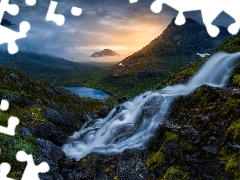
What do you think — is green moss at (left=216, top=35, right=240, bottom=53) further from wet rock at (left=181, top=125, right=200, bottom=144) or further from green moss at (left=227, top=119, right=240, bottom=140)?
green moss at (left=227, top=119, right=240, bottom=140)

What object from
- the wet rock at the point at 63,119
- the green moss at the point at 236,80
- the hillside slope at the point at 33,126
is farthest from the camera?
the wet rock at the point at 63,119

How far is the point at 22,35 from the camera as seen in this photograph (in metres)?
15.2

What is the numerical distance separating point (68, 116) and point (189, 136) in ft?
80.6

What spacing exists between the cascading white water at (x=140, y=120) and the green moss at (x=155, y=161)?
250cm

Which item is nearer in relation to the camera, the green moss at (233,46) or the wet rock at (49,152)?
the wet rock at (49,152)

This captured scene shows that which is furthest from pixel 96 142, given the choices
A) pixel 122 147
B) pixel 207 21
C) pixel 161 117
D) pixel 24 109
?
pixel 207 21

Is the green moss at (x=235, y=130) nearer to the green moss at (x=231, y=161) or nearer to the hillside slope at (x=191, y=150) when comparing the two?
the hillside slope at (x=191, y=150)

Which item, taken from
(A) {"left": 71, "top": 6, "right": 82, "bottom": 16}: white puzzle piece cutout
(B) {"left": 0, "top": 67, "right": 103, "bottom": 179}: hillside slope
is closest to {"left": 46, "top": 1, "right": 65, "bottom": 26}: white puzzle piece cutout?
(A) {"left": 71, "top": 6, "right": 82, "bottom": 16}: white puzzle piece cutout

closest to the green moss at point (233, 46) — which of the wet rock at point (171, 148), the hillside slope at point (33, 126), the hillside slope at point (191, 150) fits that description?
the hillside slope at point (191, 150)

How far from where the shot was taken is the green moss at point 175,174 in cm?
1636

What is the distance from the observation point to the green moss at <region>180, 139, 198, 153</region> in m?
18.0

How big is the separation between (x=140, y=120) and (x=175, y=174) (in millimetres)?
9258

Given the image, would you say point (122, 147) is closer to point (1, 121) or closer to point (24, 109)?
point (1, 121)

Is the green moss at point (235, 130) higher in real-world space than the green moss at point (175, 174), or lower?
higher
